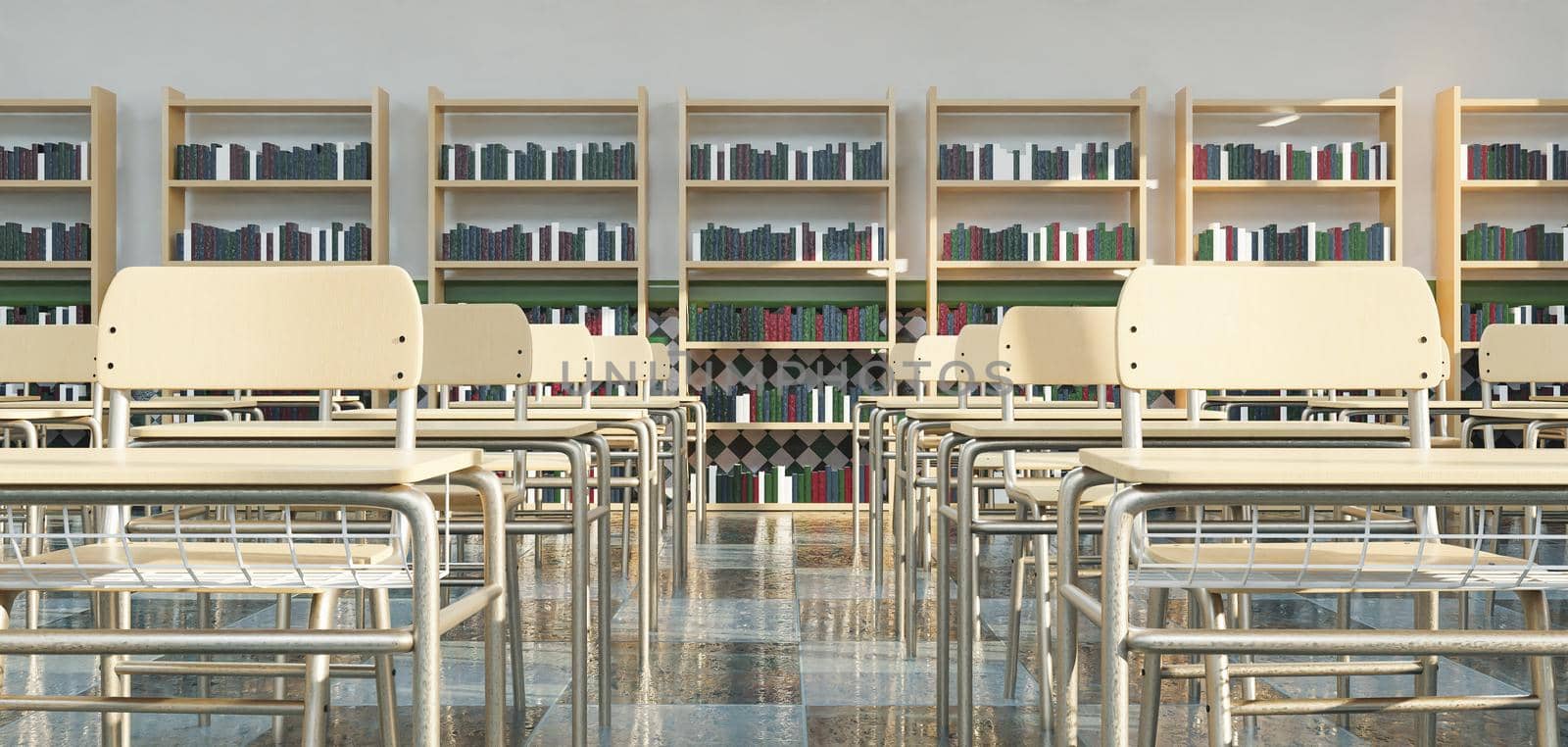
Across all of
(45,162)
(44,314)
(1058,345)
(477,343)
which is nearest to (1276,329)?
(1058,345)

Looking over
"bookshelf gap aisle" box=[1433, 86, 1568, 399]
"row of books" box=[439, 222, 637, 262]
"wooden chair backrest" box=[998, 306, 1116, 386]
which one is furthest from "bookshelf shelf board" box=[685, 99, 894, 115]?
"wooden chair backrest" box=[998, 306, 1116, 386]

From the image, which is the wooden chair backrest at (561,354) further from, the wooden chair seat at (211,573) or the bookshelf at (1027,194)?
the bookshelf at (1027,194)

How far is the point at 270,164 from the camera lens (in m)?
6.34

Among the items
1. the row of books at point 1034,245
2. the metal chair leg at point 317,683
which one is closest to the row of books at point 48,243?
the row of books at point 1034,245

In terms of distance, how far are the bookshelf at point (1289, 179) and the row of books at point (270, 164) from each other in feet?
13.3

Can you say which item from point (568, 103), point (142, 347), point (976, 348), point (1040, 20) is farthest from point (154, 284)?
point (1040, 20)

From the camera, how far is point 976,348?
3805 mm

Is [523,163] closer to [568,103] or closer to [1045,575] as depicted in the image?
[568,103]

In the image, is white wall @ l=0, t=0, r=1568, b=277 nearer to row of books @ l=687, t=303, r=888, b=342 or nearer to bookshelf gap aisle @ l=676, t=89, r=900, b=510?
bookshelf gap aisle @ l=676, t=89, r=900, b=510

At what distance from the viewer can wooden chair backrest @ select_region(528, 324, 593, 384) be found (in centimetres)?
375

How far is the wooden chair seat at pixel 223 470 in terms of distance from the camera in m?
1.02

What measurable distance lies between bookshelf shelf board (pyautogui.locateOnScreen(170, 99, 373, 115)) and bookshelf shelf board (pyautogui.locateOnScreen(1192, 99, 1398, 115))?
4.13 m

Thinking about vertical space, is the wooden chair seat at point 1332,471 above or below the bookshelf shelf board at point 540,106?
below

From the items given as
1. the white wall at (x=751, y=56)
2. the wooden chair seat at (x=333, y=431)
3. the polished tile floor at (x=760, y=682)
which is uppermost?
the white wall at (x=751, y=56)
